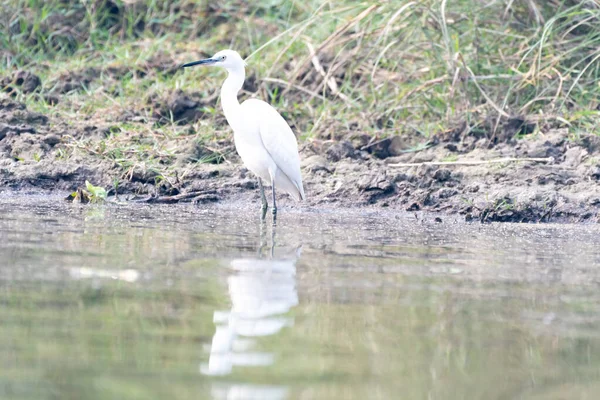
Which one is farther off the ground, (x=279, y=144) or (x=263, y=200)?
(x=279, y=144)

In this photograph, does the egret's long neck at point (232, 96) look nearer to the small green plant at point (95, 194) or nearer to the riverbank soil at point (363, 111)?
the riverbank soil at point (363, 111)

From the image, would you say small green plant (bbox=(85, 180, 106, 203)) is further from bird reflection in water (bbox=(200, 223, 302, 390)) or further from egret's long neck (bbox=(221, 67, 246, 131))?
bird reflection in water (bbox=(200, 223, 302, 390))

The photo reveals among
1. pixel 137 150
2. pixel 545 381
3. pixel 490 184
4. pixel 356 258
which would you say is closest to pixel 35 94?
pixel 137 150

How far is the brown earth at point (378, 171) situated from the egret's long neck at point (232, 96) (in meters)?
0.54

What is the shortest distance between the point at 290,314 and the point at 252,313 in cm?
13

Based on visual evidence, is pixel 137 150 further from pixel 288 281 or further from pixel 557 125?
pixel 288 281

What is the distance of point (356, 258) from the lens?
4863mm

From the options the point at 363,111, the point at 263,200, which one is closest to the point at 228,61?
the point at 263,200

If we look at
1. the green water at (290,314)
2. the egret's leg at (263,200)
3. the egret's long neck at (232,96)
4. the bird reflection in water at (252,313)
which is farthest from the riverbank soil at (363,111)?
the bird reflection in water at (252,313)

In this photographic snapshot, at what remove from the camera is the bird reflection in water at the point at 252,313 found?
2871mm

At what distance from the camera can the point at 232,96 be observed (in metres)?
7.42

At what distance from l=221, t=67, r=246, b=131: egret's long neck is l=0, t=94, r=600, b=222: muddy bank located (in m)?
0.54

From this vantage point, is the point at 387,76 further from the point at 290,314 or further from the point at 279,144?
the point at 290,314

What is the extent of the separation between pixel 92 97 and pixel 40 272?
5.22 meters
